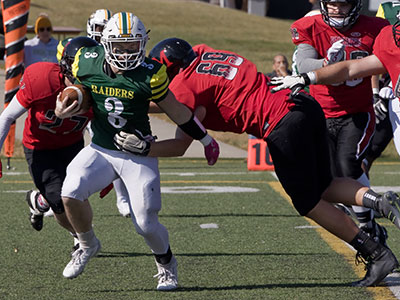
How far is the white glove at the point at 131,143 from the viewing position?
442 centimetres

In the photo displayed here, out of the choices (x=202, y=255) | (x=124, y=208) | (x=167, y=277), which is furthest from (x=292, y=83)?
(x=124, y=208)

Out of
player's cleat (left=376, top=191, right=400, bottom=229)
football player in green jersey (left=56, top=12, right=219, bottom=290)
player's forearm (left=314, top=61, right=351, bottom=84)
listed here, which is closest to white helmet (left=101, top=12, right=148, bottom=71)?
football player in green jersey (left=56, top=12, right=219, bottom=290)

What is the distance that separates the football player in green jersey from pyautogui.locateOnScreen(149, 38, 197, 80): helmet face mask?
0.20m

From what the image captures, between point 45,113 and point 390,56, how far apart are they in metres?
2.08

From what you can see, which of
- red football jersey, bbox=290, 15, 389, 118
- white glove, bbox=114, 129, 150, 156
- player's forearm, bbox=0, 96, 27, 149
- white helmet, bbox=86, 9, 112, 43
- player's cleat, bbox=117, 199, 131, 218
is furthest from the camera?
player's cleat, bbox=117, 199, 131, 218

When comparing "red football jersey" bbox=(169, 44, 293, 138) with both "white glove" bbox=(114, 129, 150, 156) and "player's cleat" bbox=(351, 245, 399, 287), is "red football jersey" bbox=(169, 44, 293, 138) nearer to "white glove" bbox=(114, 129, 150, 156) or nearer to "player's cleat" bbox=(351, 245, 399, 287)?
"white glove" bbox=(114, 129, 150, 156)

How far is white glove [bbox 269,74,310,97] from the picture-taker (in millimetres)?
4441

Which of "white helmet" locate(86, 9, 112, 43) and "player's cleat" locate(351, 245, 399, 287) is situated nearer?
"player's cleat" locate(351, 245, 399, 287)

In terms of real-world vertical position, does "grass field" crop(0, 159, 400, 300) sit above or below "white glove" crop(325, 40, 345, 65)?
below

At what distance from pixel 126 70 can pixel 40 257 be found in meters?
1.59

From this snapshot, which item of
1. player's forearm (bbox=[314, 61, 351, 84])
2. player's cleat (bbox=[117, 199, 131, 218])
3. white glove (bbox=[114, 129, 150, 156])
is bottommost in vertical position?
player's cleat (bbox=[117, 199, 131, 218])

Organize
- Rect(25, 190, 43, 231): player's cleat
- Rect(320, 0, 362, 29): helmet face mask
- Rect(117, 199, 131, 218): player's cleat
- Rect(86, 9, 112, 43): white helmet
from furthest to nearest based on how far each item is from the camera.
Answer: Rect(117, 199, 131, 218): player's cleat, Rect(86, 9, 112, 43): white helmet, Rect(25, 190, 43, 231): player's cleat, Rect(320, 0, 362, 29): helmet face mask

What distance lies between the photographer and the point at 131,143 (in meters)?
4.42

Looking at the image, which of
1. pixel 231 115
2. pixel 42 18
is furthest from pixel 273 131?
pixel 42 18
